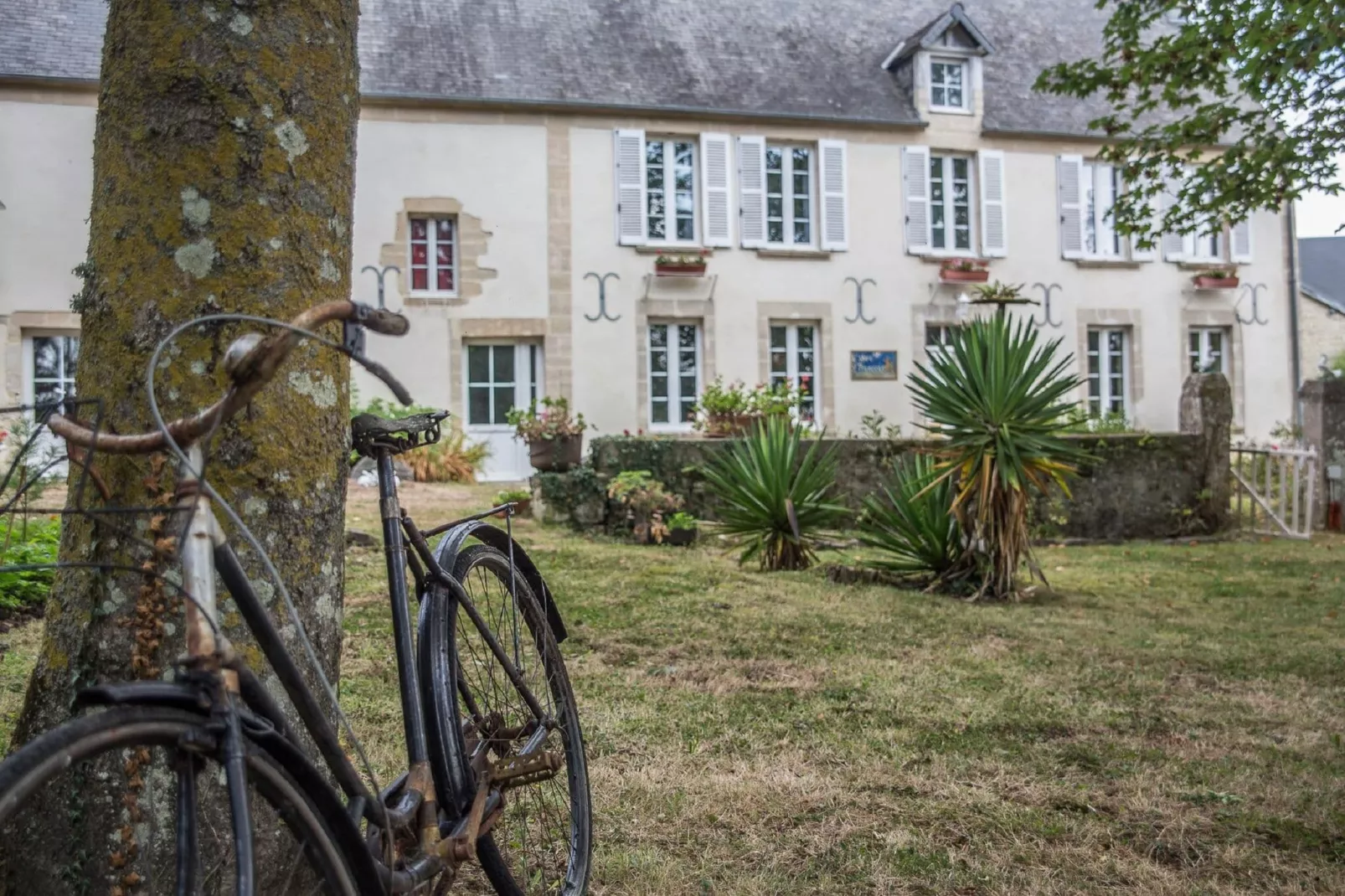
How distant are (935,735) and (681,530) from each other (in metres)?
5.37

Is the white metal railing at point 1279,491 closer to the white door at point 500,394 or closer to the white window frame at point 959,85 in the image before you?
the white window frame at point 959,85

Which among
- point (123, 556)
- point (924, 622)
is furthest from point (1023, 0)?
point (123, 556)

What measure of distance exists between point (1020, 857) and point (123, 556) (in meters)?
2.07

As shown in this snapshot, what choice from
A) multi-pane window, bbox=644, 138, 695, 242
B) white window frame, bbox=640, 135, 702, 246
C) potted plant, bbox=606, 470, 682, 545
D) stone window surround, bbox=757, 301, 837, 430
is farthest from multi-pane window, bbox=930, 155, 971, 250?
potted plant, bbox=606, 470, 682, 545

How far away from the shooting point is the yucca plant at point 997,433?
266 inches

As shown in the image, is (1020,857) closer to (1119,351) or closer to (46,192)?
(46,192)

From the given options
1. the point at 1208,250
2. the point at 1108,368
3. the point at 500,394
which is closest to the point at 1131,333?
the point at 1108,368

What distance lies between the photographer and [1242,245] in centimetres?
1828

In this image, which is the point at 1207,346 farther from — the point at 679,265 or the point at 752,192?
the point at 679,265

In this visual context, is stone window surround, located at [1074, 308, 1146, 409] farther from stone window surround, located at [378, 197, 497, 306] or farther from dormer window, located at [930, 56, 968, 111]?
stone window surround, located at [378, 197, 497, 306]

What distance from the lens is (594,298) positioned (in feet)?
51.9

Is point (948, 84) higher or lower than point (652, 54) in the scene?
lower

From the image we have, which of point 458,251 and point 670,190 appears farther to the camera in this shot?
point 670,190

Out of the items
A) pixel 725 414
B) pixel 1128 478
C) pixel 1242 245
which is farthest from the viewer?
pixel 1242 245
